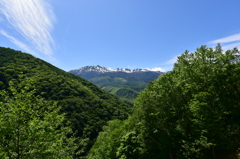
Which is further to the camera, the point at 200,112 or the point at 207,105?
the point at 200,112

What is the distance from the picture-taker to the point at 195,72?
19.8 m

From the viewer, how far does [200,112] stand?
741 inches

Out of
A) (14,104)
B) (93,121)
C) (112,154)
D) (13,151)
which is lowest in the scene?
(93,121)

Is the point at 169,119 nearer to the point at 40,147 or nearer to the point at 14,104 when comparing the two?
the point at 40,147

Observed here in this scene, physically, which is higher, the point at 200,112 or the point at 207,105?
the point at 207,105

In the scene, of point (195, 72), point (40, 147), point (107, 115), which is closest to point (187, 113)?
point (195, 72)

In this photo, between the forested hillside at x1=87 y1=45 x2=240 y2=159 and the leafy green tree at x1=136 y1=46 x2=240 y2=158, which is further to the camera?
the forested hillside at x1=87 y1=45 x2=240 y2=159

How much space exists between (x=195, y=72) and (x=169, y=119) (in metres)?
12.1

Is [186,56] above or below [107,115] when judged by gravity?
above

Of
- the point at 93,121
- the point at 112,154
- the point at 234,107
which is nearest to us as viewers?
the point at 234,107

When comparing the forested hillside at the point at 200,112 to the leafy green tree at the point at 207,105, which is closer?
the leafy green tree at the point at 207,105

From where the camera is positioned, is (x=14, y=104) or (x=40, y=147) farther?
(x=40, y=147)

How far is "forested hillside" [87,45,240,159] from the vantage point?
1808cm

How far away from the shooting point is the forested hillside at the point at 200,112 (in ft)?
59.3
